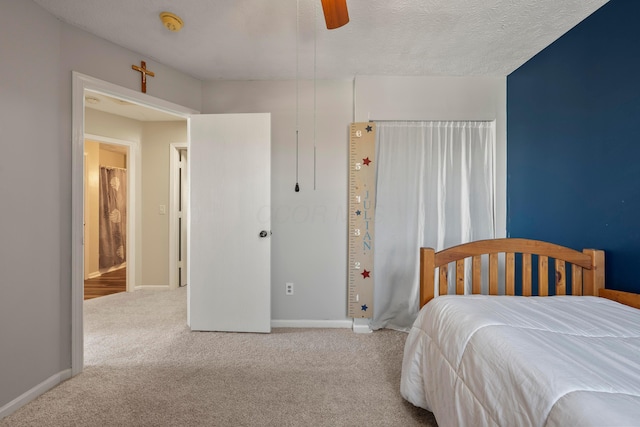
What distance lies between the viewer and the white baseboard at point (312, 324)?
262 centimetres

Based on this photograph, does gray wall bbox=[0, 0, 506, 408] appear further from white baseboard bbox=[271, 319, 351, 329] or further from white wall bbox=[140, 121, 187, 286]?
white wall bbox=[140, 121, 187, 286]

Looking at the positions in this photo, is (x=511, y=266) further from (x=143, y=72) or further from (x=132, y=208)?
(x=132, y=208)

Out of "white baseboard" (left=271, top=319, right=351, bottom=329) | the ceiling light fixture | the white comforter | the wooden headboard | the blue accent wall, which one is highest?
the ceiling light fixture

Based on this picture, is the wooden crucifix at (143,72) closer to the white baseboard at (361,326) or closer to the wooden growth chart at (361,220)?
the wooden growth chart at (361,220)

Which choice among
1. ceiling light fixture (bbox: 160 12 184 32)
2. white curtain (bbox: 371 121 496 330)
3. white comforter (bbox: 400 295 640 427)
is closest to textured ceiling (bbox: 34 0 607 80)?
ceiling light fixture (bbox: 160 12 184 32)

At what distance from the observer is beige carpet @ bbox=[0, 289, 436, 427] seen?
148cm

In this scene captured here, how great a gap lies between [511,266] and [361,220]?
1.23 meters

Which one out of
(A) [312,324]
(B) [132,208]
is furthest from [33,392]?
(B) [132,208]

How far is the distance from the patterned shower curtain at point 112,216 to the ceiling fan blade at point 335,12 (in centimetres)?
482

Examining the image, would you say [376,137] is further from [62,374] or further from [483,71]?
[62,374]

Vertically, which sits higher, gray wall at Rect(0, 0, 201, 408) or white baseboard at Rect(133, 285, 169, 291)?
gray wall at Rect(0, 0, 201, 408)

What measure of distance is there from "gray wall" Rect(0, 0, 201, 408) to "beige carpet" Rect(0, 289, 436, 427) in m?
0.32

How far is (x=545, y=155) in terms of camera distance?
2.03 meters

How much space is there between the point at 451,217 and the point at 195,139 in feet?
8.03
